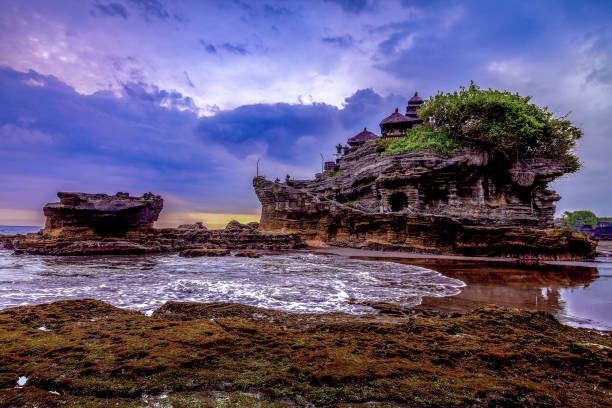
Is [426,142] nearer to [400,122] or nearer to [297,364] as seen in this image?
[400,122]

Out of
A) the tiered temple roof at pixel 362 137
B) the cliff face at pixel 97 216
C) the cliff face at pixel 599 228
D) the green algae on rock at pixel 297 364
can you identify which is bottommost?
the green algae on rock at pixel 297 364

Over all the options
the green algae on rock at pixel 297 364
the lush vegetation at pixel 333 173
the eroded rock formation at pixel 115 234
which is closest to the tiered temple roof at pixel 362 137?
the lush vegetation at pixel 333 173

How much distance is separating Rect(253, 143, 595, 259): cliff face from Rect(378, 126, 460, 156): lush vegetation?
1.07 m

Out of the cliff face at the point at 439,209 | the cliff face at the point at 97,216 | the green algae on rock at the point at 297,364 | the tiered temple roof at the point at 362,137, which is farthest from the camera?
the tiered temple roof at the point at 362,137

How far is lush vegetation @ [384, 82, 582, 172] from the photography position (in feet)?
77.7

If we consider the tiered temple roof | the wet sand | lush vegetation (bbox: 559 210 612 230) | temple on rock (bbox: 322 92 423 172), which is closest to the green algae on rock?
the wet sand

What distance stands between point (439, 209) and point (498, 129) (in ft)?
27.3

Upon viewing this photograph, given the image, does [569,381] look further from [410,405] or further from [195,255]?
[195,255]

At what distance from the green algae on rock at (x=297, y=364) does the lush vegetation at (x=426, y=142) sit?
913 inches

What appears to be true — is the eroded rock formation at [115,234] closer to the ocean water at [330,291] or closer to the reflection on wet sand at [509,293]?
the ocean water at [330,291]

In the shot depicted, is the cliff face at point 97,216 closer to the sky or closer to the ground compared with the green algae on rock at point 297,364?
closer to the sky

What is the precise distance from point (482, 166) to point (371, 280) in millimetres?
21050

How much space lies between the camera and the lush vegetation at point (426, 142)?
81.4ft

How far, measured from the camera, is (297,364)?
249cm
